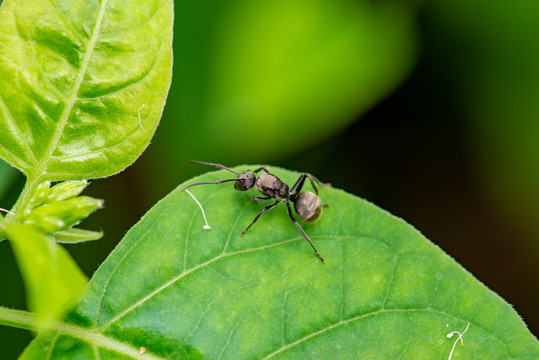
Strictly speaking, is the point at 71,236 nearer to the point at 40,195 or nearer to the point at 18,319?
the point at 40,195

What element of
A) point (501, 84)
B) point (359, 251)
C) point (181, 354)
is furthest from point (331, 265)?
point (501, 84)

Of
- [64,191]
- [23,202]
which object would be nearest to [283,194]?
[64,191]

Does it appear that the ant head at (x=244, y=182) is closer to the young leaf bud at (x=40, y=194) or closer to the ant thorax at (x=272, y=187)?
the ant thorax at (x=272, y=187)

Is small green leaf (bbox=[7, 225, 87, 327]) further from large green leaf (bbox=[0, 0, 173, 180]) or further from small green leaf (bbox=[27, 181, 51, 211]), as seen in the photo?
large green leaf (bbox=[0, 0, 173, 180])

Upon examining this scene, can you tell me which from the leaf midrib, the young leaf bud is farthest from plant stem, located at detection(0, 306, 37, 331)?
the leaf midrib

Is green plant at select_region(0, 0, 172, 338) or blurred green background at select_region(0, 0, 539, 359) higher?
green plant at select_region(0, 0, 172, 338)

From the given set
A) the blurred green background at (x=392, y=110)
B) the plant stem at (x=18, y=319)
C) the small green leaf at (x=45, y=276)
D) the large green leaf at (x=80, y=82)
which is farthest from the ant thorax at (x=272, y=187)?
the small green leaf at (x=45, y=276)

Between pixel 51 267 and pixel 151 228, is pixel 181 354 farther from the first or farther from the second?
pixel 51 267
